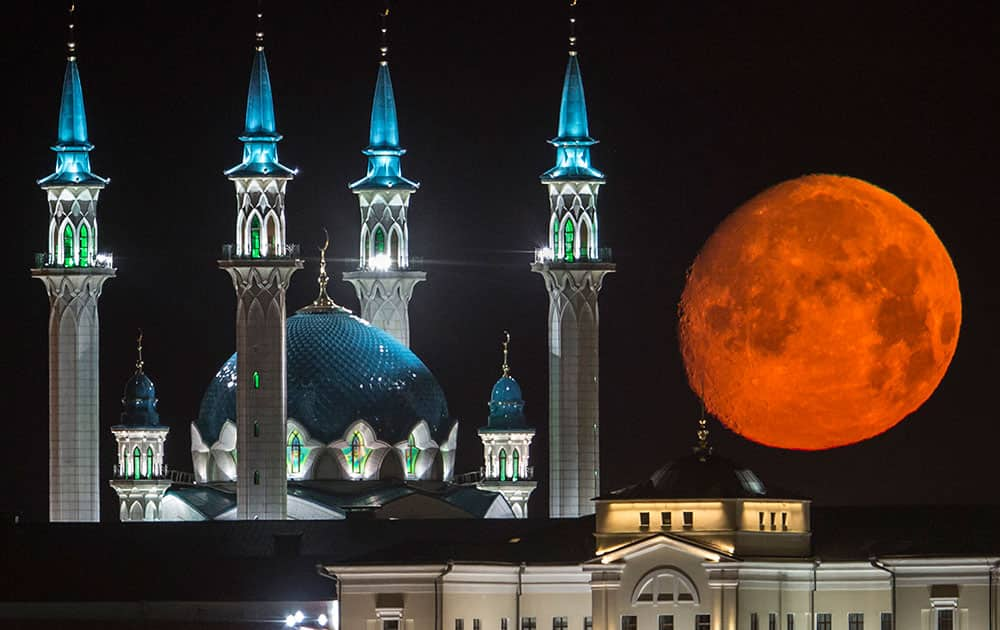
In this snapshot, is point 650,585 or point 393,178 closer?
point 650,585

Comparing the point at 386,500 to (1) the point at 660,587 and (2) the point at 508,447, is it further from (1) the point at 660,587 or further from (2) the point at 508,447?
(1) the point at 660,587

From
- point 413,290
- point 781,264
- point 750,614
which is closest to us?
point 750,614

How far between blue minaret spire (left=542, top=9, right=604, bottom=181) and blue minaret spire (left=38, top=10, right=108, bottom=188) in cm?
1346

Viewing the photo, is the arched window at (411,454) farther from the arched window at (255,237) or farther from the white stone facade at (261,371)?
the arched window at (255,237)

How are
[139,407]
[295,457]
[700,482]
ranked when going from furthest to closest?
[295,457] → [139,407] → [700,482]

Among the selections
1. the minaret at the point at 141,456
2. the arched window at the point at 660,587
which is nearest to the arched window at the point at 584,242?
the minaret at the point at 141,456

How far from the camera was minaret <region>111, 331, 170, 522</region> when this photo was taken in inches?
5586

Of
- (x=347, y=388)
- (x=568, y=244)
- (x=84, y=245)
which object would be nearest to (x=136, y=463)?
(x=347, y=388)

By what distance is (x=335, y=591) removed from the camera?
12519cm

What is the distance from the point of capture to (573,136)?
14112 cm

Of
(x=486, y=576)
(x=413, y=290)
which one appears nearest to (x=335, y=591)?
(x=486, y=576)

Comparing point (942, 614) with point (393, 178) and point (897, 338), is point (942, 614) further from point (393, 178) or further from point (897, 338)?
point (393, 178)

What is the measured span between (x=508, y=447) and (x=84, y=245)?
48.6ft

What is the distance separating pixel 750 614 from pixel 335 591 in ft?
41.8
